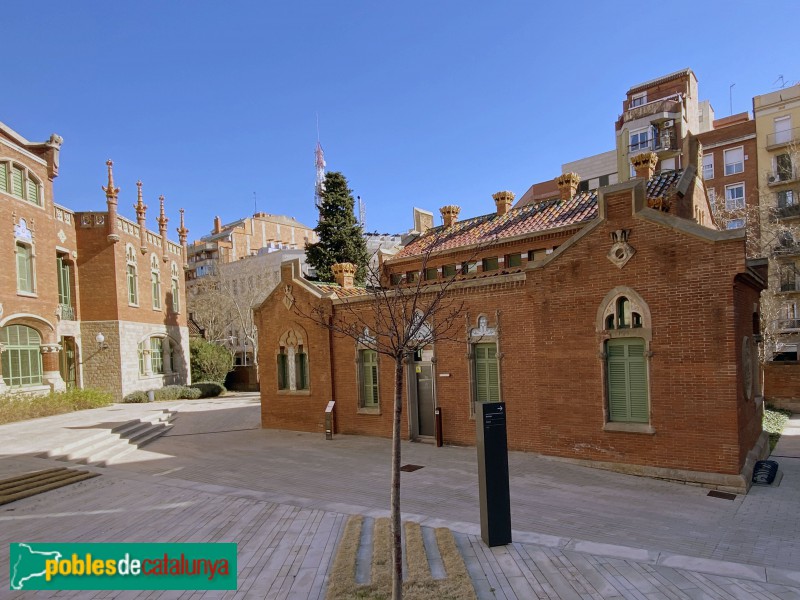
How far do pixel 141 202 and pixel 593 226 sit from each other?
27582 millimetres

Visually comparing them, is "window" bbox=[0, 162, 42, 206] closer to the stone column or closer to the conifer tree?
the stone column

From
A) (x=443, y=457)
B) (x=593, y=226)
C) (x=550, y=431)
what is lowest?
(x=443, y=457)

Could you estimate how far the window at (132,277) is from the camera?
28.3m

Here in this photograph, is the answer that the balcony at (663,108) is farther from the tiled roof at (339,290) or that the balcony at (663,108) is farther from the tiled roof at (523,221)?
the tiled roof at (339,290)

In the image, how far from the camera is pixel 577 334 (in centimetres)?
1159

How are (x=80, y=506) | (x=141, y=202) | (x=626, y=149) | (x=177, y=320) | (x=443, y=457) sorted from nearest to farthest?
(x=80, y=506)
(x=443, y=457)
(x=141, y=202)
(x=177, y=320)
(x=626, y=149)

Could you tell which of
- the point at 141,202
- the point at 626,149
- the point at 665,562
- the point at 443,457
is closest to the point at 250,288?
the point at 141,202

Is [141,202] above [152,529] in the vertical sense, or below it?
above

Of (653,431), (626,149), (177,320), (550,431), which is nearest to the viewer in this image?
(653,431)

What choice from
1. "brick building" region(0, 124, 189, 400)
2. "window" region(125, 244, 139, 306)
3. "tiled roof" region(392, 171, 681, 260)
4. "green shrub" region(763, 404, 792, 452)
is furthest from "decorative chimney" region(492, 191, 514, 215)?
"window" region(125, 244, 139, 306)

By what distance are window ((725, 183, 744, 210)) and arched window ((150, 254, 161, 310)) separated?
40.0m

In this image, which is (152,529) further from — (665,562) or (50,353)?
(50,353)

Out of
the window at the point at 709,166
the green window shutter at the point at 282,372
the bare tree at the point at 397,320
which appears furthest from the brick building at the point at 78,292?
the window at the point at 709,166

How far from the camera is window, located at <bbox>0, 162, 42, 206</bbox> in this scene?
21.1m
